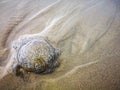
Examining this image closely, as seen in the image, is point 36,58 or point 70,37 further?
point 70,37

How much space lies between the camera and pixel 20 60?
6.29ft

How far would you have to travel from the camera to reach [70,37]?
2238mm

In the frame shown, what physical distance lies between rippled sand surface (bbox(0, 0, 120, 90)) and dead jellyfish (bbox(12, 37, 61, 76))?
0.25 feet

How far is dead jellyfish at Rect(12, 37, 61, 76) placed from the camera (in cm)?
187

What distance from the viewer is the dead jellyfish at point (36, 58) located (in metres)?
1.87

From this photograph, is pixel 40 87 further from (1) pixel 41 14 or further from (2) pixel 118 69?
(1) pixel 41 14

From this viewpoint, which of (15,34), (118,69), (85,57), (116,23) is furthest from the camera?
(116,23)

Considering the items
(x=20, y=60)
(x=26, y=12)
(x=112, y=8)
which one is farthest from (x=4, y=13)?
(x=112, y=8)

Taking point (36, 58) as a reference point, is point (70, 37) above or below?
below

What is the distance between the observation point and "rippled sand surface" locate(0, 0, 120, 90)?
183cm

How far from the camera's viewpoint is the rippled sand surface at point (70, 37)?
1828mm

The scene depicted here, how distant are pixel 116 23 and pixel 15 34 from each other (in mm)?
1507

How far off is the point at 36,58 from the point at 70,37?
611 mm

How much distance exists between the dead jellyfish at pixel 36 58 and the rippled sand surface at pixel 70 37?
8 centimetres
